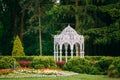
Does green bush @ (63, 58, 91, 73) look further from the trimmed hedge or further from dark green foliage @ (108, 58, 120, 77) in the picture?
dark green foliage @ (108, 58, 120, 77)

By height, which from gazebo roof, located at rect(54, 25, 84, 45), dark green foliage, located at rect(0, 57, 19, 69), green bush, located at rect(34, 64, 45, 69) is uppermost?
gazebo roof, located at rect(54, 25, 84, 45)

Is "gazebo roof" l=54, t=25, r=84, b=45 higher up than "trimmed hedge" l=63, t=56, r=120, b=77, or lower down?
higher up

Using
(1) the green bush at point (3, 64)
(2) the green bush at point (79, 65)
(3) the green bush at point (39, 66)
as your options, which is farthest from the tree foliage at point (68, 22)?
(1) the green bush at point (3, 64)

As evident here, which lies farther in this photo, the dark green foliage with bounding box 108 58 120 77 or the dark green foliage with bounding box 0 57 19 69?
the dark green foliage with bounding box 0 57 19 69

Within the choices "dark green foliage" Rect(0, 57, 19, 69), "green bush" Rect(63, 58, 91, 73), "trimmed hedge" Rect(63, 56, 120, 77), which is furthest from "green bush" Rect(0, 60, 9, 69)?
"green bush" Rect(63, 58, 91, 73)

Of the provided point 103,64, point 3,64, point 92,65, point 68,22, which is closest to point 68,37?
point 92,65

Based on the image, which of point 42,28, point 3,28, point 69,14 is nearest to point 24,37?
point 3,28

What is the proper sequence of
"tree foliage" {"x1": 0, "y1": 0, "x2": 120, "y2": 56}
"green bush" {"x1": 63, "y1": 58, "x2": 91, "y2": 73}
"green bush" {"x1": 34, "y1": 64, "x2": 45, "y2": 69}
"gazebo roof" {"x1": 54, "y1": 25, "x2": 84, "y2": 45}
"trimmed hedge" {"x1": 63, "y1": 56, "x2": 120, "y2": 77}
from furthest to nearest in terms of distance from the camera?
1. "tree foliage" {"x1": 0, "y1": 0, "x2": 120, "y2": 56}
2. "gazebo roof" {"x1": 54, "y1": 25, "x2": 84, "y2": 45}
3. "green bush" {"x1": 34, "y1": 64, "x2": 45, "y2": 69}
4. "green bush" {"x1": 63, "y1": 58, "x2": 91, "y2": 73}
5. "trimmed hedge" {"x1": 63, "y1": 56, "x2": 120, "y2": 77}

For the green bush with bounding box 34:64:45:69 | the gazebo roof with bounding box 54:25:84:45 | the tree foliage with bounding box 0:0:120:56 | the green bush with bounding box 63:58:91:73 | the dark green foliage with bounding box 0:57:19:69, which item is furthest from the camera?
the tree foliage with bounding box 0:0:120:56

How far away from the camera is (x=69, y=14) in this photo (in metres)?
42.4

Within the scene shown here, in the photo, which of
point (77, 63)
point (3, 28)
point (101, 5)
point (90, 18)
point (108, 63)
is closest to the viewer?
point (108, 63)

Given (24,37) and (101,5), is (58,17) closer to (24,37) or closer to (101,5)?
(101,5)

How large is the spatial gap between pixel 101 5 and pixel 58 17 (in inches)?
216

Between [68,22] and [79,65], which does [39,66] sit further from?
[68,22]
